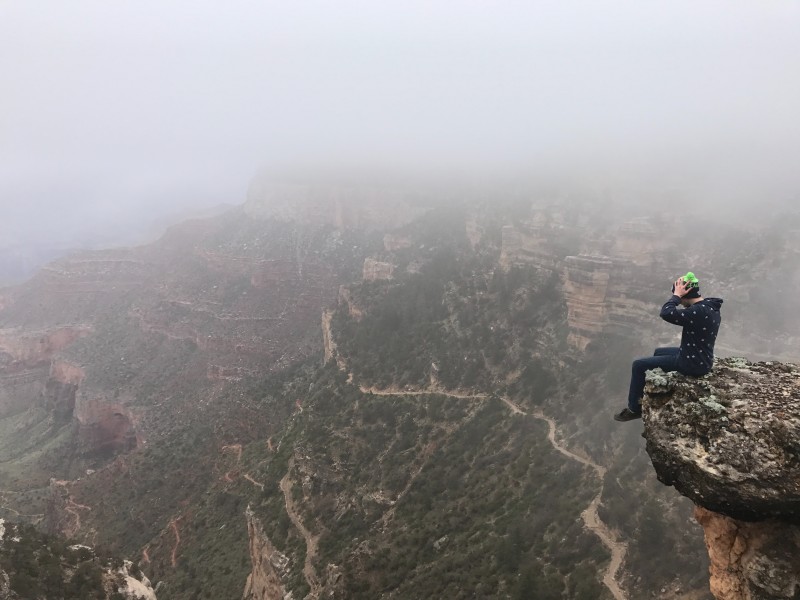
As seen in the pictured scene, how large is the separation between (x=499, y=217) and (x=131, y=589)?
6310 cm

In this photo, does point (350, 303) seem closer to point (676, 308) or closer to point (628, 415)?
point (628, 415)

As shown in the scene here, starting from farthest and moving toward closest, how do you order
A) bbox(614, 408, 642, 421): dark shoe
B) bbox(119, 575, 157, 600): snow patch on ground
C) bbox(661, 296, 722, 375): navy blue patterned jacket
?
1. bbox(119, 575, 157, 600): snow patch on ground
2. bbox(614, 408, 642, 421): dark shoe
3. bbox(661, 296, 722, 375): navy blue patterned jacket

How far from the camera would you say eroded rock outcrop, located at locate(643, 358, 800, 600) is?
340 inches

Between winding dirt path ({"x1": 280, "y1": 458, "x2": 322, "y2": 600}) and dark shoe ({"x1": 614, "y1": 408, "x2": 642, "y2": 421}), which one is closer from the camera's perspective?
dark shoe ({"x1": 614, "y1": 408, "x2": 642, "y2": 421})

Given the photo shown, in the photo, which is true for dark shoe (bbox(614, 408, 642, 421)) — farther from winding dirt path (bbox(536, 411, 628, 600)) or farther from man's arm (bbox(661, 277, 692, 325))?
winding dirt path (bbox(536, 411, 628, 600))

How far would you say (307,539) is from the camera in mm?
42781

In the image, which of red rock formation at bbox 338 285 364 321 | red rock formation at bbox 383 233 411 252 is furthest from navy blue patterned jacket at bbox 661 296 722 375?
red rock formation at bbox 383 233 411 252

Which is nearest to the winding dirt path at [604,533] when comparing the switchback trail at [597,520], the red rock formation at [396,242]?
the switchback trail at [597,520]

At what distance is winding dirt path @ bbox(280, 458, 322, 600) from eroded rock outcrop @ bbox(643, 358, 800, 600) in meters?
32.7

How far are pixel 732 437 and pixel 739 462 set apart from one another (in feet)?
1.40

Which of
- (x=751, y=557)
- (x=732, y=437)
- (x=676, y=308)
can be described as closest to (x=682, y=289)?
(x=676, y=308)

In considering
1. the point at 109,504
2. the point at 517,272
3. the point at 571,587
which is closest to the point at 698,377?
the point at 571,587

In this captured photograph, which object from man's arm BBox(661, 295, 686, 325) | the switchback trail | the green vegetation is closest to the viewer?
man's arm BBox(661, 295, 686, 325)

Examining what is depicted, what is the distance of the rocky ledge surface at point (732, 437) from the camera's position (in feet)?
28.1
